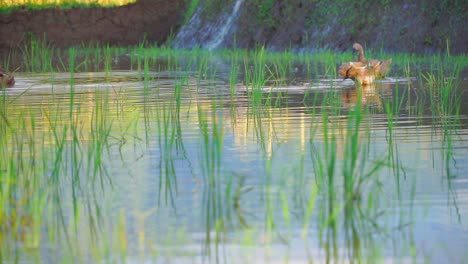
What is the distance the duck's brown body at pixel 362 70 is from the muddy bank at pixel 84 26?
74.2 ft

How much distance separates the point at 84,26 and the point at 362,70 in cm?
Answer: 2373

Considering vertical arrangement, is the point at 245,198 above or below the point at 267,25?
below

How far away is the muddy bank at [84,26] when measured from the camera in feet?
116

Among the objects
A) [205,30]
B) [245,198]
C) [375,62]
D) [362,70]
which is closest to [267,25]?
[205,30]

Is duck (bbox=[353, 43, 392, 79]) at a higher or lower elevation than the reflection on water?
higher

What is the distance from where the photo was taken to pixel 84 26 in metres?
35.4

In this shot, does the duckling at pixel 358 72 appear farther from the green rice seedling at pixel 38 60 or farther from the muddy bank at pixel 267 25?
the green rice seedling at pixel 38 60

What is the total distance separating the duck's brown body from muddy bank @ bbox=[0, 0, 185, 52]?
891 inches

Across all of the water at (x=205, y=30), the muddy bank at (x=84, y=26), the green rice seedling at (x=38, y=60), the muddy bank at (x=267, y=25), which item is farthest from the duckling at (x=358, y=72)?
the muddy bank at (x=84, y=26)

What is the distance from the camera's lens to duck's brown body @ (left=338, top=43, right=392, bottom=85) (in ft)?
41.4

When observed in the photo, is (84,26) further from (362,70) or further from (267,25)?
(362,70)

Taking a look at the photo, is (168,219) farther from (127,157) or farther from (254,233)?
(127,157)

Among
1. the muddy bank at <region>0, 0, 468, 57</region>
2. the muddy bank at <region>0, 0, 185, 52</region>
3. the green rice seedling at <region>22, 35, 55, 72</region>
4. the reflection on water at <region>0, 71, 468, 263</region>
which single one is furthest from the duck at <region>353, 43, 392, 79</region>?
the muddy bank at <region>0, 0, 185, 52</region>

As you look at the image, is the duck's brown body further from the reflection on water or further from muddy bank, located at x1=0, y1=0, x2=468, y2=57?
the reflection on water
